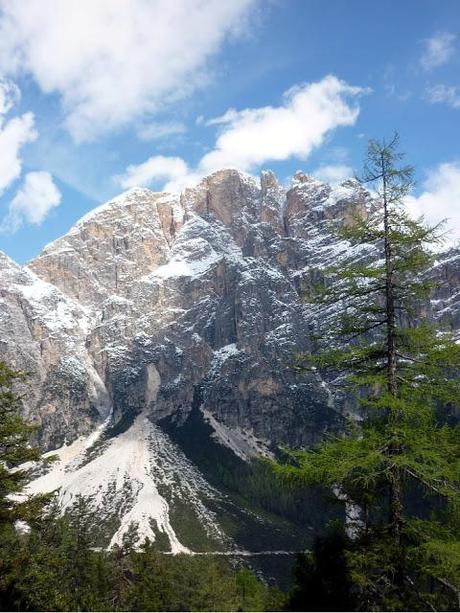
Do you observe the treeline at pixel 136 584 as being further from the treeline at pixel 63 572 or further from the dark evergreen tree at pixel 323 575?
the dark evergreen tree at pixel 323 575

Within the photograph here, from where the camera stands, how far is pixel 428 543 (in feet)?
42.5

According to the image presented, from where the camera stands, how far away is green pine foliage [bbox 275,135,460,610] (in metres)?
13.8

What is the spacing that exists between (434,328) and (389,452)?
138 inches

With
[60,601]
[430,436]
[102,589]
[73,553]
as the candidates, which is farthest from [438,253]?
[73,553]

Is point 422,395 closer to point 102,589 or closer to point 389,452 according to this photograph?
point 389,452

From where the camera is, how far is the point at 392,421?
14.6 metres

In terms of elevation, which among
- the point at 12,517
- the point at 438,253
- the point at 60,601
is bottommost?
the point at 60,601

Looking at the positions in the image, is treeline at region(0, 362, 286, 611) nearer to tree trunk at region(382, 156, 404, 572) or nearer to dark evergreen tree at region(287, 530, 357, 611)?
dark evergreen tree at region(287, 530, 357, 611)

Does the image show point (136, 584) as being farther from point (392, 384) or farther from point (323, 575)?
point (392, 384)

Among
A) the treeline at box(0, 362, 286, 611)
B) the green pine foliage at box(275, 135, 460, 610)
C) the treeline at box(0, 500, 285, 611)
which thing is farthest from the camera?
the treeline at box(0, 500, 285, 611)

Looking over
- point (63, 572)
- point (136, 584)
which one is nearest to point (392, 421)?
point (136, 584)

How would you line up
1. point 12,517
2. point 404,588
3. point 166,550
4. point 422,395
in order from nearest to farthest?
1. point 404,588
2. point 422,395
3. point 12,517
4. point 166,550

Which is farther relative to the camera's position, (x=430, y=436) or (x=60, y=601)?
(x=60, y=601)

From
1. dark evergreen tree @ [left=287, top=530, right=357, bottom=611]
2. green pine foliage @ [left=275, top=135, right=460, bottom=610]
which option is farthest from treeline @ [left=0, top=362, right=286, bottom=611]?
green pine foliage @ [left=275, top=135, right=460, bottom=610]
